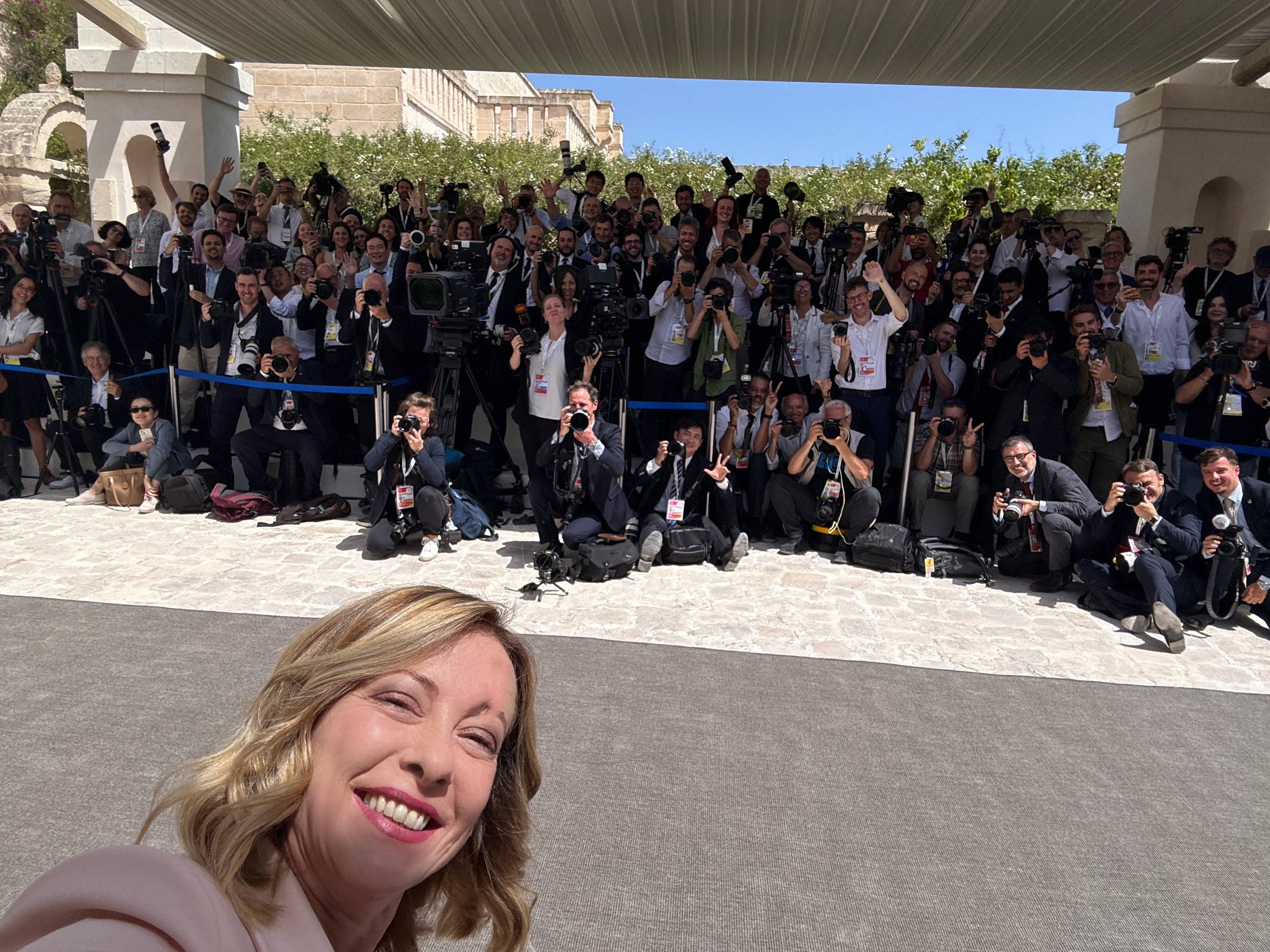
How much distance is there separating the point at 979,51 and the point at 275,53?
7.13 metres

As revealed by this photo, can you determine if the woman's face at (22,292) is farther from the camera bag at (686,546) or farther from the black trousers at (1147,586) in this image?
the black trousers at (1147,586)

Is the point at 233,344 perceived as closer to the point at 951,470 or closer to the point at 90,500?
the point at 90,500

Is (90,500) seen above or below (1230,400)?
below

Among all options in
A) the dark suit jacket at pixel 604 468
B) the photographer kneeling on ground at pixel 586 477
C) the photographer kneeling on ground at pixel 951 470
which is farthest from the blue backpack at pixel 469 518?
the photographer kneeling on ground at pixel 951 470

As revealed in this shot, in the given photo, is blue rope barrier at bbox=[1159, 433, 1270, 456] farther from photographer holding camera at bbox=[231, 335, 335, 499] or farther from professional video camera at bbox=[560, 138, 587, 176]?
photographer holding camera at bbox=[231, 335, 335, 499]

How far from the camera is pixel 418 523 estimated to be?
22.5 ft

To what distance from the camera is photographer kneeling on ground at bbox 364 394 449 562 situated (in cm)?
670

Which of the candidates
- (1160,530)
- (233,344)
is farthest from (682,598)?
(233,344)

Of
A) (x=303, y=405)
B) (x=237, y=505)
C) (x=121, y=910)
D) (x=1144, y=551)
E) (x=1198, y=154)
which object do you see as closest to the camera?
(x=121, y=910)

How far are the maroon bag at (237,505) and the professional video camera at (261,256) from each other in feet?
6.43

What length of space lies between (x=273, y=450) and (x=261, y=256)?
1827 mm

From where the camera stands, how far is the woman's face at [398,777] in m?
1.02

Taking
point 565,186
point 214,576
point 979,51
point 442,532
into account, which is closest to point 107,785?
point 214,576

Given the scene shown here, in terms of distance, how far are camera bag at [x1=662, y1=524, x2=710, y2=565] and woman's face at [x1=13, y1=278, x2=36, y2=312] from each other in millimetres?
6180
